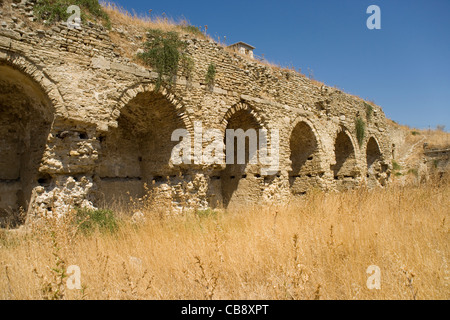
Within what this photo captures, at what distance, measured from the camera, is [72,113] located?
6.91 m

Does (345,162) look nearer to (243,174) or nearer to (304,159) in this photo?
(304,159)

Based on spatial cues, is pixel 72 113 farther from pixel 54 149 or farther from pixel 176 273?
pixel 176 273

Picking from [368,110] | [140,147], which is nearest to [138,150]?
[140,147]

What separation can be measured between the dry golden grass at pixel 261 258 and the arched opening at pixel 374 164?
38.8 feet

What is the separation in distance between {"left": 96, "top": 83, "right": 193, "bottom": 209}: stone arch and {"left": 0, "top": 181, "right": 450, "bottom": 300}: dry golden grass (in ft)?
10.9

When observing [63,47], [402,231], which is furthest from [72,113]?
[402,231]

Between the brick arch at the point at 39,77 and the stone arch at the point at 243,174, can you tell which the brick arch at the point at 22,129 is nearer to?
the brick arch at the point at 39,77

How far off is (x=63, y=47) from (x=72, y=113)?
1.50m

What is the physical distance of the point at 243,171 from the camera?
10969mm

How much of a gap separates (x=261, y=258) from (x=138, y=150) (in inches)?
270

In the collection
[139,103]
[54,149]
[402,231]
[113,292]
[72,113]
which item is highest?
[139,103]

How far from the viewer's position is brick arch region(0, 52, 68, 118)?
637 cm

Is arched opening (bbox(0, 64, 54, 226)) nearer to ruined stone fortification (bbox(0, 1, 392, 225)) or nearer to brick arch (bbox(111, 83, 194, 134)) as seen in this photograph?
ruined stone fortification (bbox(0, 1, 392, 225))

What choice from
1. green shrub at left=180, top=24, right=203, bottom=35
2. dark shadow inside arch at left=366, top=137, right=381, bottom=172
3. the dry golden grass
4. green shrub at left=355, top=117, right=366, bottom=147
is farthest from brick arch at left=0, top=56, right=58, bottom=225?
dark shadow inside arch at left=366, top=137, right=381, bottom=172
